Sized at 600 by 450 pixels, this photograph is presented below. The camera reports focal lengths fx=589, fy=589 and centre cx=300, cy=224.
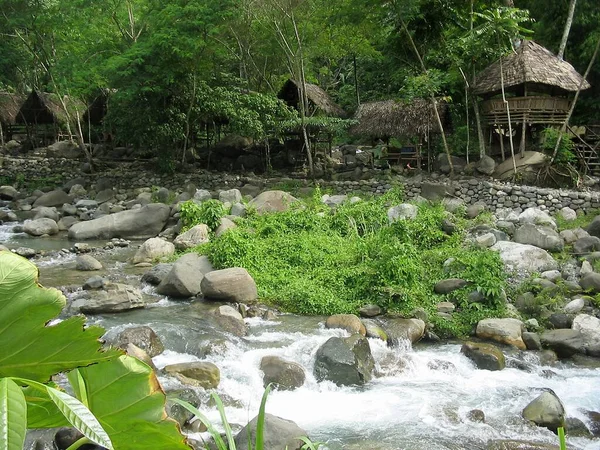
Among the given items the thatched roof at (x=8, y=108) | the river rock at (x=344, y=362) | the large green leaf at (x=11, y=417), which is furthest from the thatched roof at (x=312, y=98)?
the large green leaf at (x=11, y=417)

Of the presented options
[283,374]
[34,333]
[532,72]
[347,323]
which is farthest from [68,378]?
[532,72]

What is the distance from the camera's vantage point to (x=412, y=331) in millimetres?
8883

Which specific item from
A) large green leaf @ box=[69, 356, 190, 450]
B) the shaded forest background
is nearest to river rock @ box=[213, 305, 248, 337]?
large green leaf @ box=[69, 356, 190, 450]

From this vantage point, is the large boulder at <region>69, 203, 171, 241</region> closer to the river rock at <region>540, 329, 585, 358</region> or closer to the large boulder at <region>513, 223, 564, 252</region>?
the large boulder at <region>513, 223, 564, 252</region>

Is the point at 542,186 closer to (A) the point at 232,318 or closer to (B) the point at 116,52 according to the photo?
(A) the point at 232,318

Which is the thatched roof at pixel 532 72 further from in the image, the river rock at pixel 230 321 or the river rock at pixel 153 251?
the river rock at pixel 230 321

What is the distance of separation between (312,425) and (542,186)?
40.4 feet

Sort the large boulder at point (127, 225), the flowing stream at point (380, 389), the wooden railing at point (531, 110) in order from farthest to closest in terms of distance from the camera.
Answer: the wooden railing at point (531, 110) < the large boulder at point (127, 225) < the flowing stream at point (380, 389)

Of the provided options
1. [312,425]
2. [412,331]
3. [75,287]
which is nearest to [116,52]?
[75,287]

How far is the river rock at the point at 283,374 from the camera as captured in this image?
732 centimetres

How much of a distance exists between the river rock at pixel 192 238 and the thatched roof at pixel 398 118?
26.9 ft

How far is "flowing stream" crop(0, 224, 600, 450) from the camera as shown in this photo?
20.7ft

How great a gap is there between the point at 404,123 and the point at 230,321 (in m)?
11.9

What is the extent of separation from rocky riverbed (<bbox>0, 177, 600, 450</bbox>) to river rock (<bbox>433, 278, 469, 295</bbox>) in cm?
2
